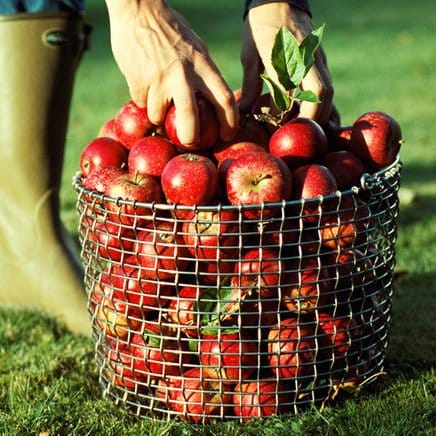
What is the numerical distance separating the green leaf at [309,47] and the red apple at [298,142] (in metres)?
0.14

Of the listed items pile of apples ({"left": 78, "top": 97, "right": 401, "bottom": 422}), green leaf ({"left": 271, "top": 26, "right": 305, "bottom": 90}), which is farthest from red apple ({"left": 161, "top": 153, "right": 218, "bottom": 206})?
green leaf ({"left": 271, "top": 26, "right": 305, "bottom": 90})

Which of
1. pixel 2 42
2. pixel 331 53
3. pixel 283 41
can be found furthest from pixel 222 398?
pixel 331 53

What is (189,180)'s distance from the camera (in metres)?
1.98

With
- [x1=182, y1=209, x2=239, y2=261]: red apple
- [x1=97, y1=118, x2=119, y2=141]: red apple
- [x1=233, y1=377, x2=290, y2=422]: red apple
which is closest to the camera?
[x1=182, y1=209, x2=239, y2=261]: red apple

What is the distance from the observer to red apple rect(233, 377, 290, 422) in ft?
6.82

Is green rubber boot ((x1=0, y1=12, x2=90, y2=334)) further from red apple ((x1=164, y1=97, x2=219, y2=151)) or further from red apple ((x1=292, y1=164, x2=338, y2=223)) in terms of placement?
red apple ((x1=292, y1=164, x2=338, y2=223))

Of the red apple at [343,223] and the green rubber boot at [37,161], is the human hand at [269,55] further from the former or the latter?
→ the green rubber boot at [37,161]

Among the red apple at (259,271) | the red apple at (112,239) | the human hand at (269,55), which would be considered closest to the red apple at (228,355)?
the red apple at (259,271)

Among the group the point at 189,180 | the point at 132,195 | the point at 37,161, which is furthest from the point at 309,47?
the point at 37,161

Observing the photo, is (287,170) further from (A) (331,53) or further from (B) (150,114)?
(A) (331,53)

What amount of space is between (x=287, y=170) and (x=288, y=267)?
9.8 inches

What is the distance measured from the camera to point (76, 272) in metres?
3.06

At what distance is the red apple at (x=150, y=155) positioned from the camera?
2156mm

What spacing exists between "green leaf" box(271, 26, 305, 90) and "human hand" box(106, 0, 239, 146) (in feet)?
0.50
